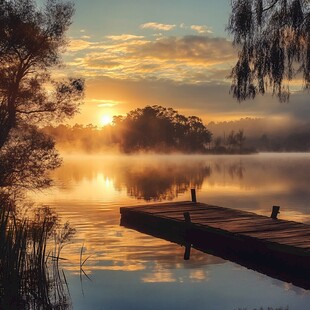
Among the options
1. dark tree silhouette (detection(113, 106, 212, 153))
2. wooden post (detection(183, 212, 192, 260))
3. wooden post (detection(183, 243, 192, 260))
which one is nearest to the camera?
wooden post (detection(183, 243, 192, 260))

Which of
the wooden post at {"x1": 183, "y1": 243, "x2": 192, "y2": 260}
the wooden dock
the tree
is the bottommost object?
the wooden post at {"x1": 183, "y1": 243, "x2": 192, "y2": 260}

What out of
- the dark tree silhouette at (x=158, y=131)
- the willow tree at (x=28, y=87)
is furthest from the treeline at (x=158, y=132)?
the willow tree at (x=28, y=87)

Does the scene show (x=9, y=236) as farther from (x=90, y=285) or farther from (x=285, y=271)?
(x=285, y=271)

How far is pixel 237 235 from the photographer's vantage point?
54.8 feet

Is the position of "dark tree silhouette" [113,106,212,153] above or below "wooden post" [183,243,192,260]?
above

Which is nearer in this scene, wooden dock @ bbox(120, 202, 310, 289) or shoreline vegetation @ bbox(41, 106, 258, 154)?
wooden dock @ bbox(120, 202, 310, 289)

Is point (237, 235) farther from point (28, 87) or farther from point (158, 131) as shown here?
point (158, 131)

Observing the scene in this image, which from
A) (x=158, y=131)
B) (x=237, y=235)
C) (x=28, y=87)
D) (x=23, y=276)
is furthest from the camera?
(x=158, y=131)

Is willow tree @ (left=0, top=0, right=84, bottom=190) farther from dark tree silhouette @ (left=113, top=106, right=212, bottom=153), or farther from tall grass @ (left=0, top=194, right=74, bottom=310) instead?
dark tree silhouette @ (left=113, top=106, right=212, bottom=153)

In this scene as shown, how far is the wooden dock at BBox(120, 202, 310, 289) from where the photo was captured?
47.8 feet

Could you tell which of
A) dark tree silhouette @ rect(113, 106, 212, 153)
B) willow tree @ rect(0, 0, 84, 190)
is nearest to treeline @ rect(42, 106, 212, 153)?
dark tree silhouette @ rect(113, 106, 212, 153)

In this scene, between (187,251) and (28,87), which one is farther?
(28,87)

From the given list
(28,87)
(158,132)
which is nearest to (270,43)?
(28,87)

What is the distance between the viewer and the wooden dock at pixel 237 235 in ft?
47.8
